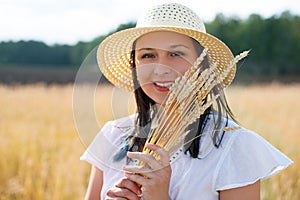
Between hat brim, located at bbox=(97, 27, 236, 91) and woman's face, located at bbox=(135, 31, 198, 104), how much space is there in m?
0.03

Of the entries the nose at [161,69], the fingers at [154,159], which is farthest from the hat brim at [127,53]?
the fingers at [154,159]

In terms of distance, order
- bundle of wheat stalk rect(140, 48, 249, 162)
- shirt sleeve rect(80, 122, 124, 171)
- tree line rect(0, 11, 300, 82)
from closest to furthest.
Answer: bundle of wheat stalk rect(140, 48, 249, 162)
shirt sleeve rect(80, 122, 124, 171)
tree line rect(0, 11, 300, 82)

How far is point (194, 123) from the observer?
154cm

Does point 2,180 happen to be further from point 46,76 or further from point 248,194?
point 46,76

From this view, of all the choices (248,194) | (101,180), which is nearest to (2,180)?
(101,180)

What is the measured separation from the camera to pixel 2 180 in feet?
11.6

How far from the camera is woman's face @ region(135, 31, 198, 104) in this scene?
4.92 ft

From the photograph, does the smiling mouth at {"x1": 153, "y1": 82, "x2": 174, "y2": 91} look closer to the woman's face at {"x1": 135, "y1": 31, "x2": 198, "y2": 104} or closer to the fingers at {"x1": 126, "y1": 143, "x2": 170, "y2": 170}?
the woman's face at {"x1": 135, "y1": 31, "x2": 198, "y2": 104}

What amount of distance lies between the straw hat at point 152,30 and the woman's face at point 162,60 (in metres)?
0.03

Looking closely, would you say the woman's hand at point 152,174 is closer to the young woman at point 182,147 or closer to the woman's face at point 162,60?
the young woman at point 182,147

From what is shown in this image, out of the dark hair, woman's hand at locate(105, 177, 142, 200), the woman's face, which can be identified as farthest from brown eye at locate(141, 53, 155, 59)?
woman's hand at locate(105, 177, 142, 200)

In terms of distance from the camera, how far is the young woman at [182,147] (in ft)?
Answer: 4.49

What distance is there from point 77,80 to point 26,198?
1.72 meters

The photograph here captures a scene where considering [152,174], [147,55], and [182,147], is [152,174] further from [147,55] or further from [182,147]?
[147,55]
